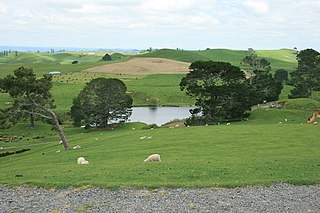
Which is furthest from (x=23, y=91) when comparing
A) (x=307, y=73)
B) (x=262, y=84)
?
(x=307, y=73)

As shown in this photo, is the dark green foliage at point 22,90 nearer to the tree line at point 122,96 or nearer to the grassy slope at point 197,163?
the tree line at point 122,96

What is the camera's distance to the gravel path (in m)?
17.2

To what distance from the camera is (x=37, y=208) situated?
1795 centimetres

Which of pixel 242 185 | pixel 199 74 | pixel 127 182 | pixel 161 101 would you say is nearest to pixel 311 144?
pixel 242 185

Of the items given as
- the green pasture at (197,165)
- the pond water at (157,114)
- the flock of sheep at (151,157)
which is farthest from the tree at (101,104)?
the green pasture at (197,165)

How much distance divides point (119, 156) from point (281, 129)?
2190cm

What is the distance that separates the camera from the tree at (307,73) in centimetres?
10750

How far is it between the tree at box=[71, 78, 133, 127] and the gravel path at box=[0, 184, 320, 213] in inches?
2464

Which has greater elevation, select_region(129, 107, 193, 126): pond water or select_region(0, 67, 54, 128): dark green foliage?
select_region(0, 67, 54, 128): dark green foliage

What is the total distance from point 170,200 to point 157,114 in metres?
93.5

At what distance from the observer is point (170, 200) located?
18.1 m

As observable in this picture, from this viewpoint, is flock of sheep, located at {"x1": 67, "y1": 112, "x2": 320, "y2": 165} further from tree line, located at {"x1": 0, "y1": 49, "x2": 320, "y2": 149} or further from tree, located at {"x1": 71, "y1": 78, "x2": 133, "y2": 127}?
tree, located at {"x1": 71, "y1": 78, "x2": 133, "y2": 127}

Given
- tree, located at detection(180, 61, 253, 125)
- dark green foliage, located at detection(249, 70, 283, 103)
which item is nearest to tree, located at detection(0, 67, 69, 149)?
tree, located at detection(180, 61, 253, 125)

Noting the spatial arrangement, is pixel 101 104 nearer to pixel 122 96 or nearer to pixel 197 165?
pixel 122 96
